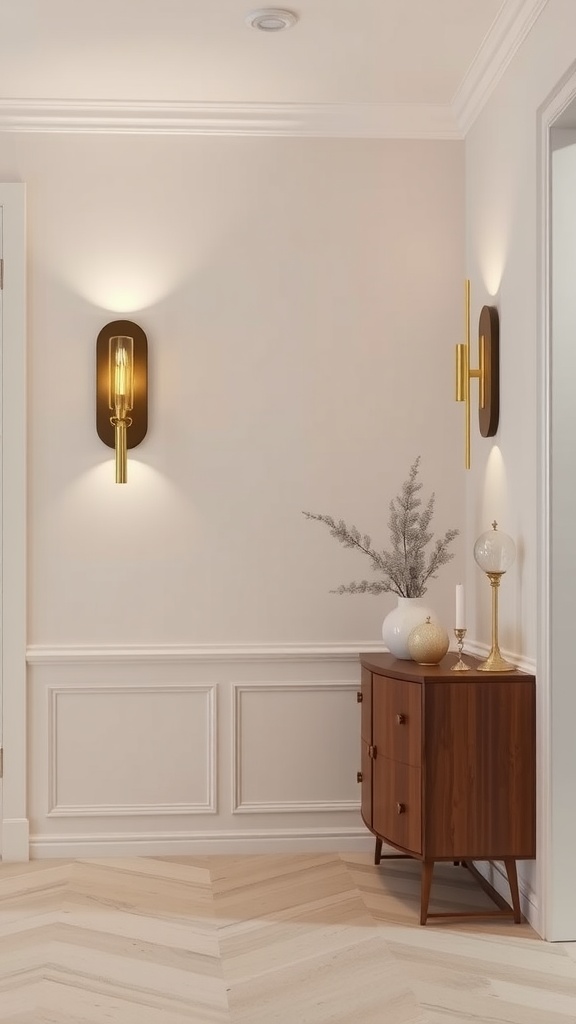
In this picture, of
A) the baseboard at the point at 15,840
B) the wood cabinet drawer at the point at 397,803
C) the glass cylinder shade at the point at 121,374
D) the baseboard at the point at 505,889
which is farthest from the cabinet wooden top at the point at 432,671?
the baseboard at the point at 15,840

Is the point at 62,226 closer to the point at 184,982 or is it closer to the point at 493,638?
the point at 493,638

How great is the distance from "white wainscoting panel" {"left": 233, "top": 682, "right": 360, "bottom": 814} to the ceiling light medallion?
2292 mm

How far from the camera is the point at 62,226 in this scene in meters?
4.12

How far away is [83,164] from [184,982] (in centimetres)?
288

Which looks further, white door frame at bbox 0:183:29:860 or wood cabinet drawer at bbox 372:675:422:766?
white door frame at bbox 0:183:29:860

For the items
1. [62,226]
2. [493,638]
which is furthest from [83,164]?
[493,638]

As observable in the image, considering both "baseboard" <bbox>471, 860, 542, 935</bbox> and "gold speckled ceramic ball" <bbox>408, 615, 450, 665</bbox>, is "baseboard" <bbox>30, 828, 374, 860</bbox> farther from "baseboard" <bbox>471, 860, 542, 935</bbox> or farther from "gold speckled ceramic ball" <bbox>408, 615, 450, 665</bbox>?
"gold speckled ceramic ball" <bbox>408, 615, 450, 665</bbox>

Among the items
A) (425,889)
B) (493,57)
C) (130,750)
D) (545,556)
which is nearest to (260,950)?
(425,889)

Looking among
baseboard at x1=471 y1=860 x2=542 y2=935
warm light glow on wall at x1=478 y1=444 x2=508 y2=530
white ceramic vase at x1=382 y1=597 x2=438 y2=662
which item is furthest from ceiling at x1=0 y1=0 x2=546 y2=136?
baseboard at x1=471 y1=860 x2=542 y2=935

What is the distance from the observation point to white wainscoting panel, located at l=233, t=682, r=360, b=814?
4.12 m

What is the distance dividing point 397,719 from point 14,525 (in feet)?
5.29

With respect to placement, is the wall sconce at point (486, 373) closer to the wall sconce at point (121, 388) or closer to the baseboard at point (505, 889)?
the wall sconce at point (121, 388)

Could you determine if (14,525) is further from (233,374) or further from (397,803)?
(397,803)

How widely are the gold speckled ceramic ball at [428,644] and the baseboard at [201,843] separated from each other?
94 centimetres
